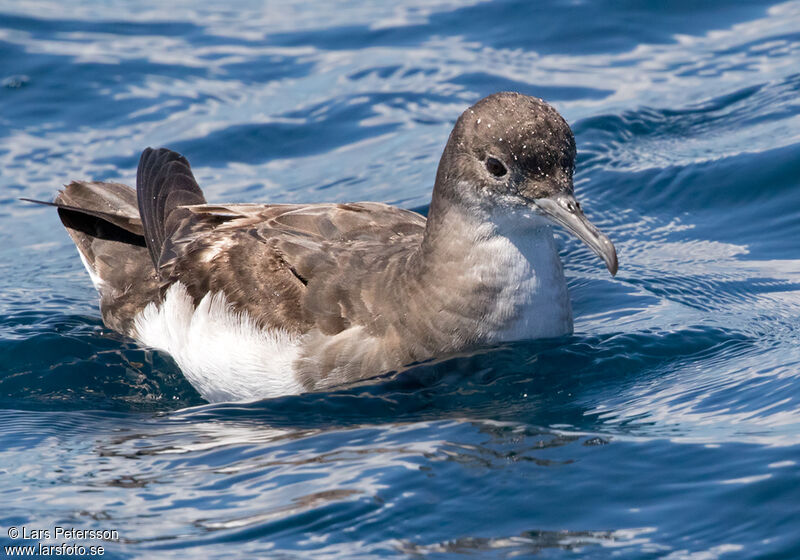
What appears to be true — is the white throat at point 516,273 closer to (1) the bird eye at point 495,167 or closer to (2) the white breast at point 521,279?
(2) the white breast at point 521,279

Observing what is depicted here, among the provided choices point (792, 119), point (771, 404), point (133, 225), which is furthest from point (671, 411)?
point (792, 119)

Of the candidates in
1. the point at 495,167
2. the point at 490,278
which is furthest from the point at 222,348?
the point at 495,167

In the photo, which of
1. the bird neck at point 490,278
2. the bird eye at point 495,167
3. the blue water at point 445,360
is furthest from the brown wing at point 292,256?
the bird eye at point 495,167

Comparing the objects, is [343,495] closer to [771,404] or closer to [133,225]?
[771,404]

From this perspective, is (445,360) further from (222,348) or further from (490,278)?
(222,348)

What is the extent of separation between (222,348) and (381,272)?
1.07 m

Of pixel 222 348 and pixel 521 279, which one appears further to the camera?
pixel 222 348

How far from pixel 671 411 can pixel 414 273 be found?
62.0 inches

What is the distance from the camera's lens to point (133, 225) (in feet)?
26.2

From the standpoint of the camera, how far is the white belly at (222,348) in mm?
6492

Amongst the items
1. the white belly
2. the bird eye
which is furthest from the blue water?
the bird eye

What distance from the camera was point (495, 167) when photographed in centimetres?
601

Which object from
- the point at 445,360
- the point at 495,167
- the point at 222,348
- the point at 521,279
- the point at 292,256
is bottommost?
the point at 445,360

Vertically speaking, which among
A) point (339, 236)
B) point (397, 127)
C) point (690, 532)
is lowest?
point (690, 532)
